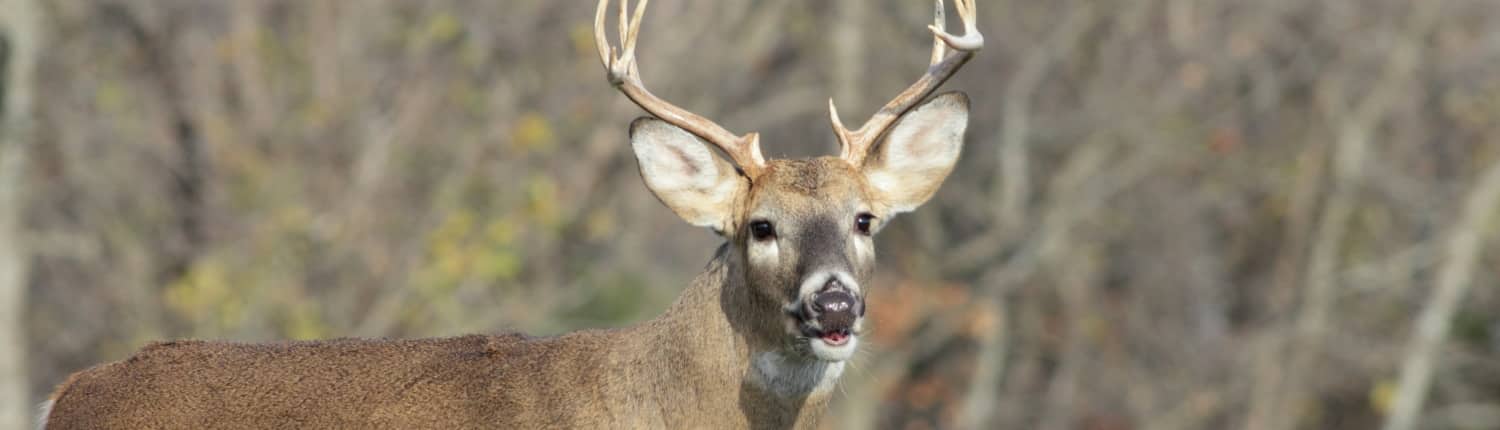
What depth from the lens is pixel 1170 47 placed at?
22.5 m

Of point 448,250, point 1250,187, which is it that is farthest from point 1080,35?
point 448,250

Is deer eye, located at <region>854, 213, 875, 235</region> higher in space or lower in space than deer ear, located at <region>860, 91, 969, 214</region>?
lower

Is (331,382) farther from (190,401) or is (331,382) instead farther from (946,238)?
(946,238)

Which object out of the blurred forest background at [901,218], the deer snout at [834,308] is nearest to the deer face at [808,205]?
the deer snout at [834,308]

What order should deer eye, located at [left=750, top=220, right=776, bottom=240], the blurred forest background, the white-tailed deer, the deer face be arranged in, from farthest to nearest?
1. the blurred forest background
2. deer eye, located at [left=750, top=220, right=776, bottom=240]
3. the white-tailed deer
4. the deer face

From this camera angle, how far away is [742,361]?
7.09 meters

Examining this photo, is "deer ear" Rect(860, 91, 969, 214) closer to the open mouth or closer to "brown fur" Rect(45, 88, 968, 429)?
"brown fur" Rect(45, 88, 968, 429)

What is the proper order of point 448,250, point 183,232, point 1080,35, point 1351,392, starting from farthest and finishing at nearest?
point 1351,392
point 1080,35
point 183,232
point 448,250

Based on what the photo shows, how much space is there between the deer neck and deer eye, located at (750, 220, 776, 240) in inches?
4.2

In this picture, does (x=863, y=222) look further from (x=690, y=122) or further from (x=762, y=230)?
(x=690, y=122)

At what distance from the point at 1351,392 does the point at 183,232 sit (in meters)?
14.0

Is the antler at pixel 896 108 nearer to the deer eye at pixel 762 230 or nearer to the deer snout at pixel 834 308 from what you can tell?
the deer eye at pixel 762 230

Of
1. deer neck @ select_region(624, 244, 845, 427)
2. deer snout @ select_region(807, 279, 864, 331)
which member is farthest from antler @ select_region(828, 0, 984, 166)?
deer snout @ select_region(807, 279, 864, 331)

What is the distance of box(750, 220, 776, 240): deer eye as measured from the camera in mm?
7172
